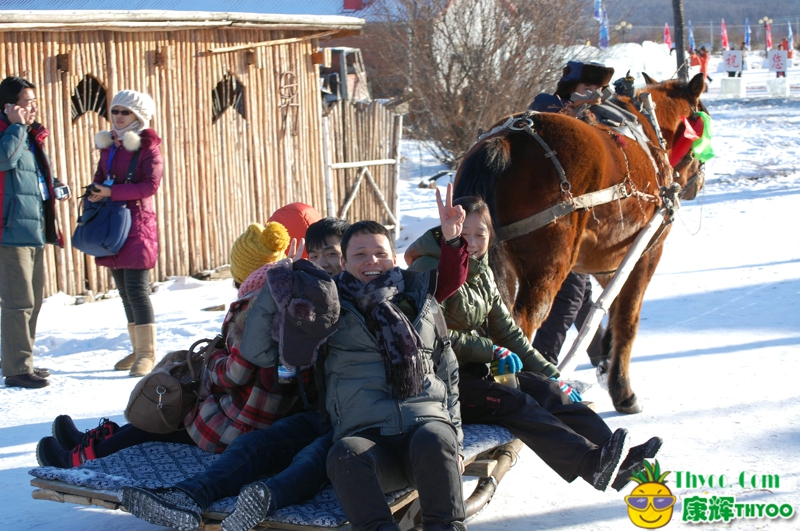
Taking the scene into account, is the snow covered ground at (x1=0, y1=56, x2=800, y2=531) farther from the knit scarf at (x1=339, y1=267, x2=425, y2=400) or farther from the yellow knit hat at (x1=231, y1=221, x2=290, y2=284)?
the yellow knit hat at (x1=231, y1=221, x2=290, y2=284)

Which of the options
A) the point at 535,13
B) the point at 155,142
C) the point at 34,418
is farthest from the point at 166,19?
the point at 535,13

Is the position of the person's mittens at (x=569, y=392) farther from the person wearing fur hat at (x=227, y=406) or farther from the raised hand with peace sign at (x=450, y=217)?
the person wearing fur hat at (x=227, y=406)

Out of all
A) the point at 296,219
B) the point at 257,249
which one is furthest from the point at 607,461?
the point at 296,219

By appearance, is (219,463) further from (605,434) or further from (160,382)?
(605,434)

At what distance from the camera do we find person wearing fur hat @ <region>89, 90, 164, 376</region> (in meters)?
5.52

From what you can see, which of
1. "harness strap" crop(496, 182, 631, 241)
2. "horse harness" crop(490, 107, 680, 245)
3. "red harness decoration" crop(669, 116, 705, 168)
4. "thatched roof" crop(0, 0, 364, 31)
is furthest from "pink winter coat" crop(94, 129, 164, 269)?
"red harness decoration" crop(669, 116, 705, 168)

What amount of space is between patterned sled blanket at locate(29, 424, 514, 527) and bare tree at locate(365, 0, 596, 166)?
12.0m

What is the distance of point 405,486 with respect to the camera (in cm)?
290

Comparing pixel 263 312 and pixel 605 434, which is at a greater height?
pixel 263 312

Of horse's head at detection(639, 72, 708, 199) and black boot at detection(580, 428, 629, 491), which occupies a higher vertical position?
horse's head at detection(639, 72, 708, 199)

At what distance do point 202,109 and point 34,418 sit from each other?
4755mm

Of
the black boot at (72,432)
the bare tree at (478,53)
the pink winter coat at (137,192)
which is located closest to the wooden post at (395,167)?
the bare tree at (478,53)

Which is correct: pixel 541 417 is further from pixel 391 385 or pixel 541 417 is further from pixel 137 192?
pixel 137 192

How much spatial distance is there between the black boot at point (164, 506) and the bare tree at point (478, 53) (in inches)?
497
